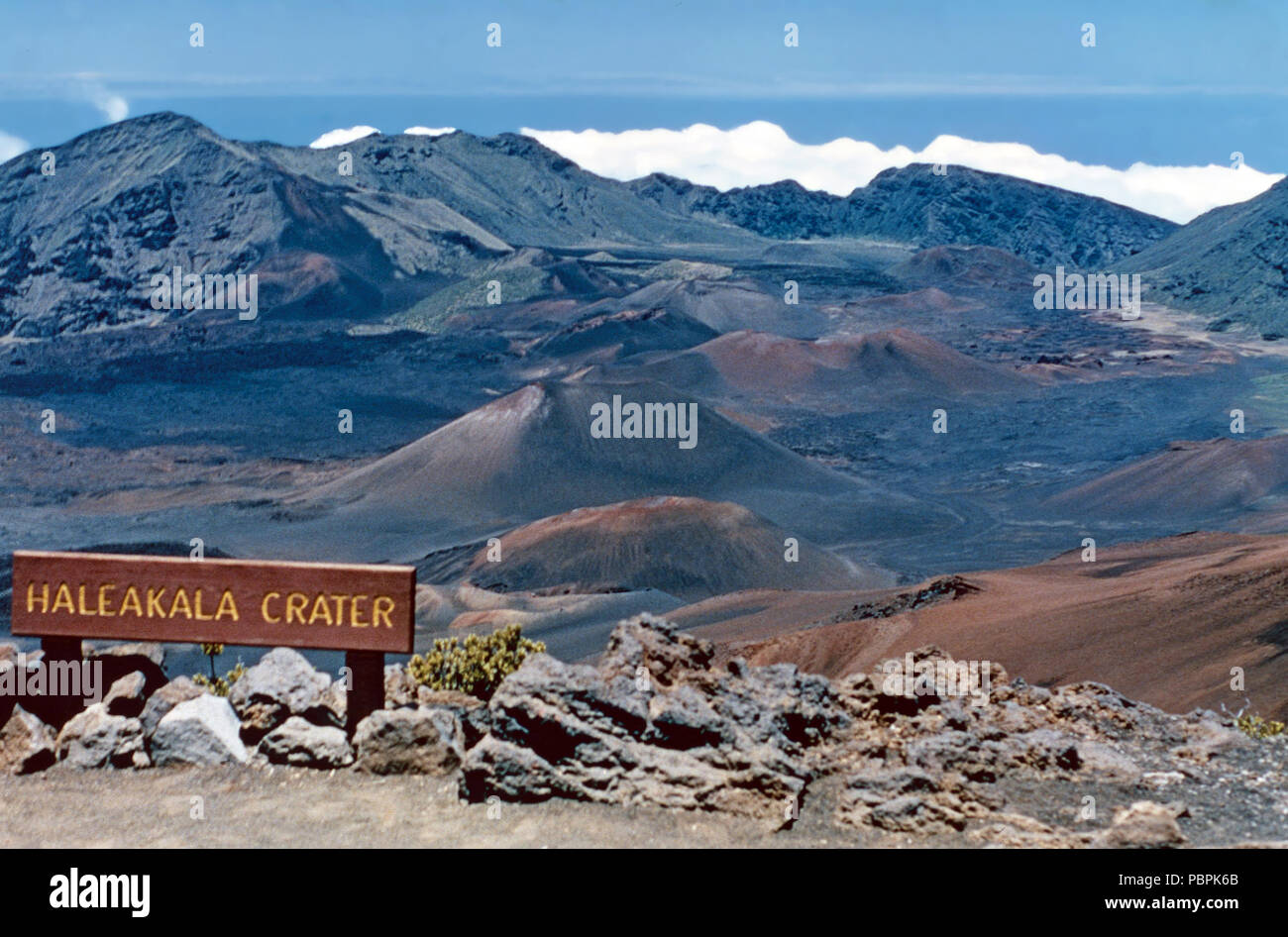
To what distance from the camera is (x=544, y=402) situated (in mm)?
56781

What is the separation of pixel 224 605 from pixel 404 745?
1.65 metres

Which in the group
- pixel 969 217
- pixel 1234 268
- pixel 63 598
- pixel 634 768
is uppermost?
pixel 969 217

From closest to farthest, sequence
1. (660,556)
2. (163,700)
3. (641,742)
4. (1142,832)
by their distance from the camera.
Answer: (1142,832)
(641,742)
(163,700)
(660,556)

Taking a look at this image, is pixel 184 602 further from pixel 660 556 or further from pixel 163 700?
pixel 660 556

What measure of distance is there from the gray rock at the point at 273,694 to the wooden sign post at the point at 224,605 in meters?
0.18

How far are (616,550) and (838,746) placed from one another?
32301 millimetres

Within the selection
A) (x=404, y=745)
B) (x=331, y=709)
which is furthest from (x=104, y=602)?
(x=404, y=745)

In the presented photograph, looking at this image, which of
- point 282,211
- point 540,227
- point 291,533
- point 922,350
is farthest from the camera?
point 540,227

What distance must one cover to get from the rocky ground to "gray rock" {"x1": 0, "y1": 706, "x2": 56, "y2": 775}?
0.01 m

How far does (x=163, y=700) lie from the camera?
9.16 m

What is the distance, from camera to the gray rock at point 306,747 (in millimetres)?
8742

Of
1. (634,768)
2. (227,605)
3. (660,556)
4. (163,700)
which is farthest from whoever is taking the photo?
(660,556)
